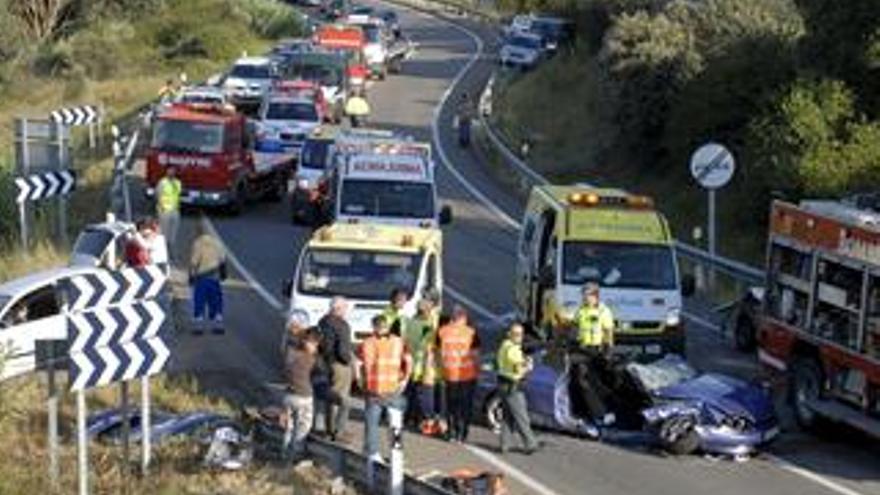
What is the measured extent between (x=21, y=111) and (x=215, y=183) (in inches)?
1207

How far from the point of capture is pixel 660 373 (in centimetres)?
2094

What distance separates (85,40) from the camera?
77.9 metres

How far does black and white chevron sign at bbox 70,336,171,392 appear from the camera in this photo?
15.5 m

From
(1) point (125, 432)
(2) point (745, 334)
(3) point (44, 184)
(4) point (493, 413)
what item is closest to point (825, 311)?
(4) point (493, 413)

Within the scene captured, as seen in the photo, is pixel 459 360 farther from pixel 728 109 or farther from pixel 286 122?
pixel 286 122

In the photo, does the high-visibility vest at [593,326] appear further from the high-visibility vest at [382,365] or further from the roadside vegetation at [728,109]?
the roadside vegetation at [728,109]

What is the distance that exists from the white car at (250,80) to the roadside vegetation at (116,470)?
33197 millimetres

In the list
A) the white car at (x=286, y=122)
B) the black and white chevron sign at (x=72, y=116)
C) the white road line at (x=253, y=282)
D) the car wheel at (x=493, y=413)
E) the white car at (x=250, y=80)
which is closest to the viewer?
the car wheel at (x=493, y=413)

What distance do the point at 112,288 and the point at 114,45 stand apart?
6281 centimetres

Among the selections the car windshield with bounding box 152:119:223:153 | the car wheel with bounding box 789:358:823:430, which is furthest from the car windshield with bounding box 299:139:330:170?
the car wheel with bounding box 789:358:823:430

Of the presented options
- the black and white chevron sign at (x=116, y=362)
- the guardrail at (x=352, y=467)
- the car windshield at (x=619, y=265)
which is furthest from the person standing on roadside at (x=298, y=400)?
the car windshield at (x=619, y=265)

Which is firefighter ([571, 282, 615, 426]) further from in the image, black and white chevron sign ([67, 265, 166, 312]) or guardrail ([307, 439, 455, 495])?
black and white chevron sign ([67, 265, 166, 312])

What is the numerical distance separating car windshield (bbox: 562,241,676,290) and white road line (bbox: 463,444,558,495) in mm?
4112

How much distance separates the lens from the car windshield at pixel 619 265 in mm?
23500
